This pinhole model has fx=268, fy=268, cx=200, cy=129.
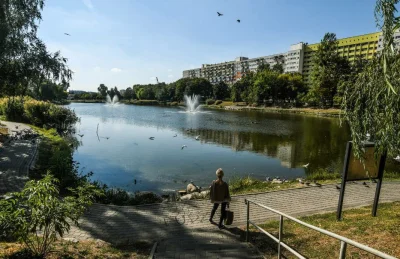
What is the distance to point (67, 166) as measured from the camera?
486 inches

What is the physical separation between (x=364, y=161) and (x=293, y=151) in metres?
15.9

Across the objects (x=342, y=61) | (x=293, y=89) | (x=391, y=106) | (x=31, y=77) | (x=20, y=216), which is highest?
(x=342, y=61)

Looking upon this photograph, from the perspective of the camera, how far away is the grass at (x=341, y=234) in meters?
5.29

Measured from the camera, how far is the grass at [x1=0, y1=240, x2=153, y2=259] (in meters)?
4.77

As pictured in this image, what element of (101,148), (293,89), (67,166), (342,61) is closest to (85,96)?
(293,89)

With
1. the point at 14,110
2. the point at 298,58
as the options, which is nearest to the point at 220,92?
the point at 298,58

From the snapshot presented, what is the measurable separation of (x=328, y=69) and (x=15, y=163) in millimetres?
67108

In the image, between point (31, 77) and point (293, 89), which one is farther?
point (293, 89)

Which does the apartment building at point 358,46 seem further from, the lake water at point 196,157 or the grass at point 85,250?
the grass at point 85,250

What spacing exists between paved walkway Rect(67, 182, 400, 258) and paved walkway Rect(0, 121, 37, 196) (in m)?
3.91

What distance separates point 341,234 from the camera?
6242 millimetres

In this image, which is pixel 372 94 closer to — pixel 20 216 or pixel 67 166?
pixel 20 216

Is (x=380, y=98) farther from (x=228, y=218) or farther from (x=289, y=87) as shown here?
(x=289, y=87)

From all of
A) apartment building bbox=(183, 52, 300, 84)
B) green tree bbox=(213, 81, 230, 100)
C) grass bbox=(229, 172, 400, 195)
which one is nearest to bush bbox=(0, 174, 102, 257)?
grass bbox=(229, 172, 400, 195)
